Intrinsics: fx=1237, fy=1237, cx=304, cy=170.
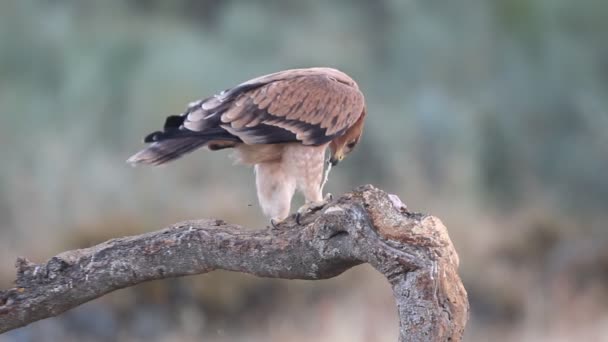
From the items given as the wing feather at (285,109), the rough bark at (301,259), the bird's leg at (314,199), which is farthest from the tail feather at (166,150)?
the rough bark at (301,259)

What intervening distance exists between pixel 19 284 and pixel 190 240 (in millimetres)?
715

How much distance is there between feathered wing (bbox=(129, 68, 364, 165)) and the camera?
5758 mm

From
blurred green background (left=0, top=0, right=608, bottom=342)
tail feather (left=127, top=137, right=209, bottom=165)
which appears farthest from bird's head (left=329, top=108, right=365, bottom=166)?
blurred green background (left=0, top=0, right=608, bottom=342)

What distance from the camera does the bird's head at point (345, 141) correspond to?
6.57 m

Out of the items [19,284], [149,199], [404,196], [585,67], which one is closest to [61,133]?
[149,199]

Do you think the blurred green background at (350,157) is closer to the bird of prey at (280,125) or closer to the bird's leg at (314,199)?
the bird's leg at (314,199)

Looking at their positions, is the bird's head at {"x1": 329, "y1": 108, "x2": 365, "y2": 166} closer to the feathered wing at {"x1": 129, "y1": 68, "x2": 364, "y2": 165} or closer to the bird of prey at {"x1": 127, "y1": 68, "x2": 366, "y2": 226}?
the bird of prey at {"x1": 127, "y1": 68, "x2": 366, "y2": 226}

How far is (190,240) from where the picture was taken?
15.8 feet

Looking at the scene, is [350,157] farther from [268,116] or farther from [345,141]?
[268,116]

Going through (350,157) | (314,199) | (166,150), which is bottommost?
(350,157)

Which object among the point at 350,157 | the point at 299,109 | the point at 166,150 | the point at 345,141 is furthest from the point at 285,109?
the point at 350,157

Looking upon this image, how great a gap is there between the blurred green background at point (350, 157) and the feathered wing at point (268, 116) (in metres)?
3.80

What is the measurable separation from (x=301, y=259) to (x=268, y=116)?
162 cm

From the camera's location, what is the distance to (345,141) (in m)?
6.69
